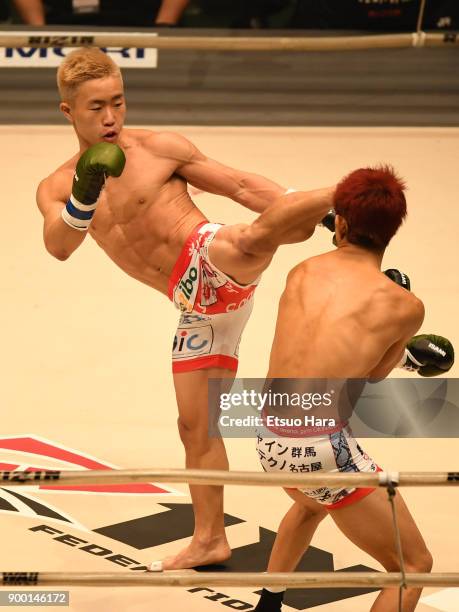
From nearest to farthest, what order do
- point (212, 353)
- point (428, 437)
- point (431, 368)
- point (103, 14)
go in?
1. point (431, 368)
2. point (212, 353)
3. point (428, 437)
4. point (103, 14)

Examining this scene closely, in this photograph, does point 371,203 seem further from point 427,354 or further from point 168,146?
point 168,146

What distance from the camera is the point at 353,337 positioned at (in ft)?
10.9

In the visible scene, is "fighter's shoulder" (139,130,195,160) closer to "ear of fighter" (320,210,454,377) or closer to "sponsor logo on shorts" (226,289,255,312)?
"sponsor logo on shorts" (226,289,255,312)

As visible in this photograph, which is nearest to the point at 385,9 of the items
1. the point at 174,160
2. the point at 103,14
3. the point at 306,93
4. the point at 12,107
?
the point at 306,93

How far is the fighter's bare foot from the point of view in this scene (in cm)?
412

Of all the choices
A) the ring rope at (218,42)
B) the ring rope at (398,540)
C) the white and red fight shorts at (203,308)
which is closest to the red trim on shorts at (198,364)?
the white and red fight shorts at (203,308)

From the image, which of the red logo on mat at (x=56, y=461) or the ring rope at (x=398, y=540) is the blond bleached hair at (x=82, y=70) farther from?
the ring rope at (x=398, y=540)

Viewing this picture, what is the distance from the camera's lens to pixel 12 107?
882 cm

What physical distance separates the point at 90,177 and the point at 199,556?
4.43 ft

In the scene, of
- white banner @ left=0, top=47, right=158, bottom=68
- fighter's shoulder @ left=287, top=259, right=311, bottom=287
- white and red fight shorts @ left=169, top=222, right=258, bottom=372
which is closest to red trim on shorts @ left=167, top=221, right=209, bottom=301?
white and red fight shorts @ left=169, top=222, right=258, bottom=372

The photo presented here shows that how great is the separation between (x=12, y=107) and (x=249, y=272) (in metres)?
5.31

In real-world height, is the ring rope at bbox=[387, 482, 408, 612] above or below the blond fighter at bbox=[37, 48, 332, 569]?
Answer: below

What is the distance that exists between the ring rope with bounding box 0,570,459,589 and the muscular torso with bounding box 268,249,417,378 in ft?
2.13

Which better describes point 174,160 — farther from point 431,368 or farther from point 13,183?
point 13,183
